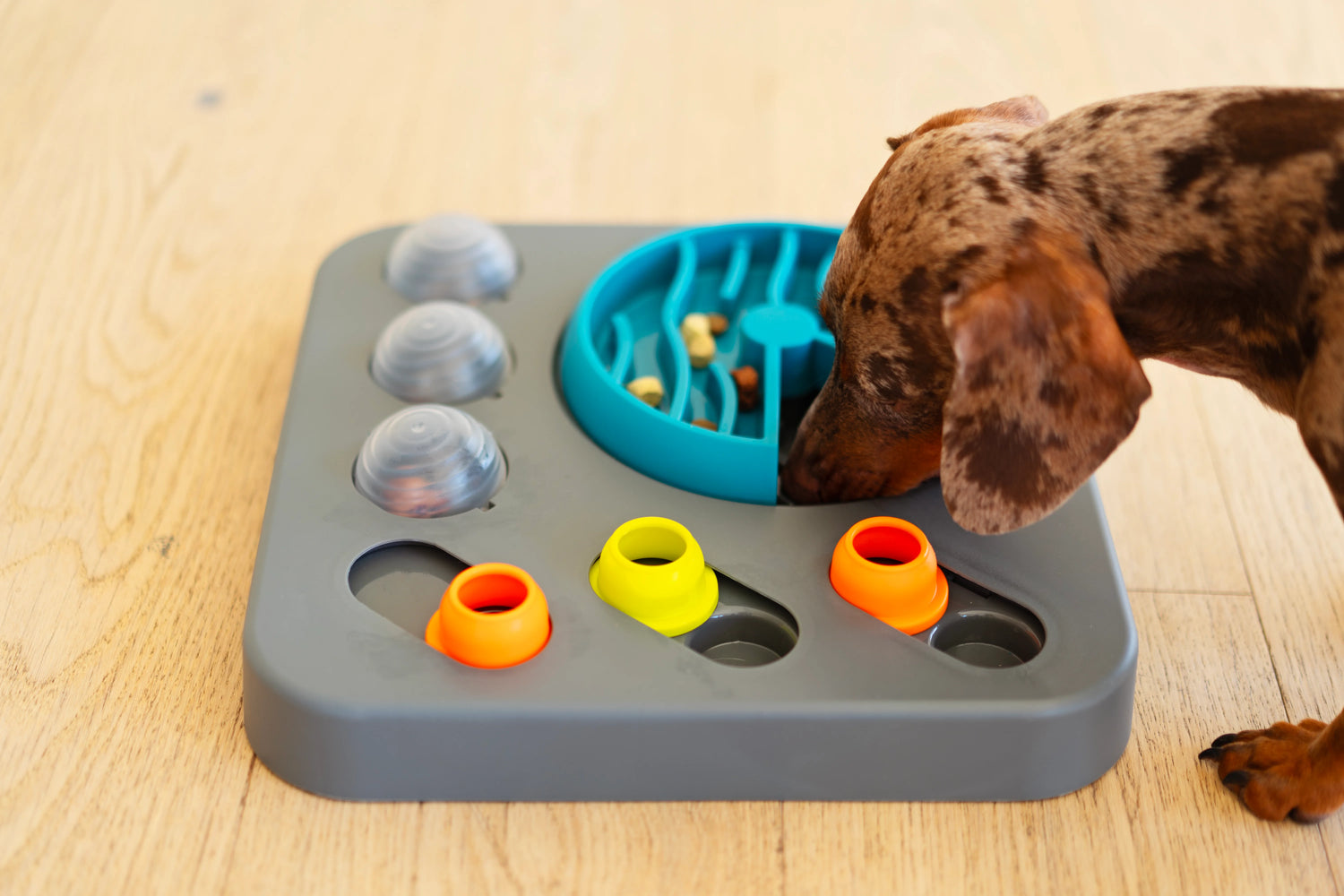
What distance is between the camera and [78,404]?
1961 mm

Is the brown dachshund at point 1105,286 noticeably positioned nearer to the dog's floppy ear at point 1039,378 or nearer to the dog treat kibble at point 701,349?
the dog's floppy ear at point 1039,378

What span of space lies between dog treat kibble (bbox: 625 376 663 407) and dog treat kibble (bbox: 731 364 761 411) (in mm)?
108

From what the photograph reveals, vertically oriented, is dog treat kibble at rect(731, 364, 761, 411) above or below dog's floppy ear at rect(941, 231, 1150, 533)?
below

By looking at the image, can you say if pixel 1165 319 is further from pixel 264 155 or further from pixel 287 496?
pixel 264 155

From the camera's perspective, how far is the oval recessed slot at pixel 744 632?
147 centimetres

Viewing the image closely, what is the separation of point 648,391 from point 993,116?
57 cm

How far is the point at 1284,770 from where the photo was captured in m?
1.39

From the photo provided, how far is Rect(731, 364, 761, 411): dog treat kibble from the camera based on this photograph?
69.4 inches

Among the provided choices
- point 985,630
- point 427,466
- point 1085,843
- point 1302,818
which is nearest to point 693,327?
point 427,466

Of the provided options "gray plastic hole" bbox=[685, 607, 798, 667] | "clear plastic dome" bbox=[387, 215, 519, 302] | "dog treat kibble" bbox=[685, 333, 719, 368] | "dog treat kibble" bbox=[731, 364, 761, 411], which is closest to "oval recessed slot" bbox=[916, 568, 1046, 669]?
"gray plastic hole" bbox=[685, 607, 798, 667]

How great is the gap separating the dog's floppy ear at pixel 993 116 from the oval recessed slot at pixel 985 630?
539mm

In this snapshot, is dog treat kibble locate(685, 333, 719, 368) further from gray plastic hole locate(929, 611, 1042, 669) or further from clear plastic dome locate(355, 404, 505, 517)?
gray plastic hole locate(929, 611, 1042, 669)

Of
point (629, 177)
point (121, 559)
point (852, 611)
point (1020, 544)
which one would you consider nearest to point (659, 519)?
point (852, 611)

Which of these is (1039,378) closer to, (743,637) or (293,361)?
(743,637)
